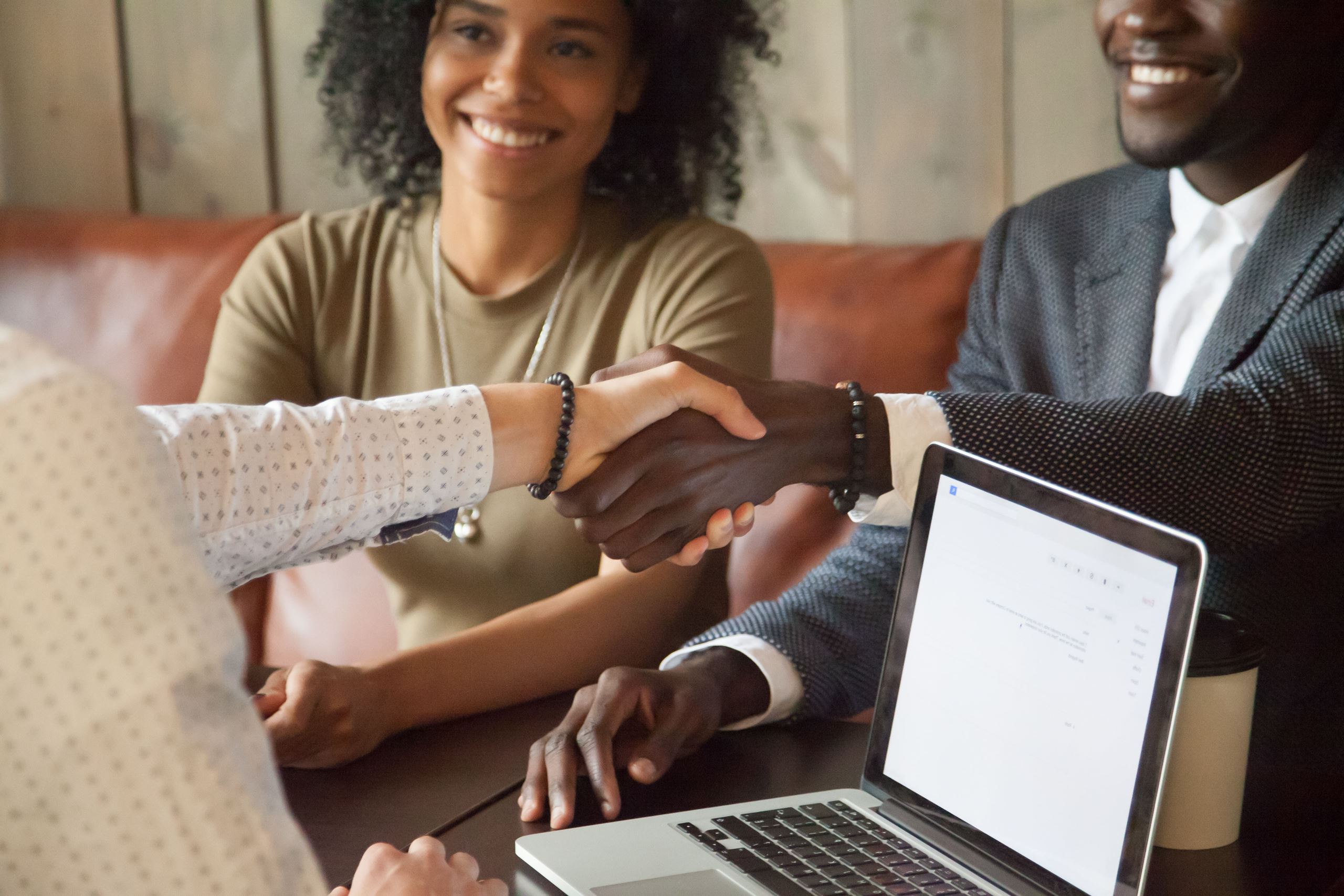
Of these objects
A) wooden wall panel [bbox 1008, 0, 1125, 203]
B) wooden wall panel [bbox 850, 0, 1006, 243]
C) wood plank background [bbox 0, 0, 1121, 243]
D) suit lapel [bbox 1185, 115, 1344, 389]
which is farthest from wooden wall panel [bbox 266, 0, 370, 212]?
suit lapel [bbox 1185, 115, 1344, 389]

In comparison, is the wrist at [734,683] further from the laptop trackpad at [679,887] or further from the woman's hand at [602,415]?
the laptop trackpad at [679,887]

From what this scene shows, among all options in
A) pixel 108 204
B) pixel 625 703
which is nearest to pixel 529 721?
pixel 625 703

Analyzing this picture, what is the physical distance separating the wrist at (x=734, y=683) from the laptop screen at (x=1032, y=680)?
0.17 m

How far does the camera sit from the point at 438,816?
36.6 inches

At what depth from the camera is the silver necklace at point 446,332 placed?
1595 mm

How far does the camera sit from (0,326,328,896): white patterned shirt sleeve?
46cm

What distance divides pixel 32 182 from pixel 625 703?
75.9 inches

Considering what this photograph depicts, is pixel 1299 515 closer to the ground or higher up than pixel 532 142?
closer to the ground

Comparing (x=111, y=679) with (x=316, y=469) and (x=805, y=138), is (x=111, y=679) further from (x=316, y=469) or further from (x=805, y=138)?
(x=805, y=138)

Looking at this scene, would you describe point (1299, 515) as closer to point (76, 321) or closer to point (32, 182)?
point (76, 321)

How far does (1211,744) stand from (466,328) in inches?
43.1

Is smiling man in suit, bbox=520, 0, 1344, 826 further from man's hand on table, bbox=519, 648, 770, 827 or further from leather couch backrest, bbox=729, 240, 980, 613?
leather couch backrest, bbox=729, 240, 980, 613

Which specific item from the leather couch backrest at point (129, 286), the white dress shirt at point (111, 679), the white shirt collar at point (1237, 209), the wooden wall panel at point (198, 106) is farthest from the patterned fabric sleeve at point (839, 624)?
the wooden wall panel at point (198, 106)

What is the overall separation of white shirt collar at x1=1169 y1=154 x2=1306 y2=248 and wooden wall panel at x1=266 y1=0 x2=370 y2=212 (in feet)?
4.39
